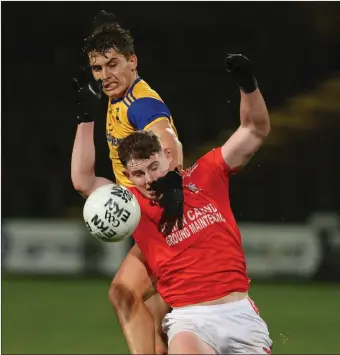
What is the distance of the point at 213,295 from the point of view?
5.58 meters

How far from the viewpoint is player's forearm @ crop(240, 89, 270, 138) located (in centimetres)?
548

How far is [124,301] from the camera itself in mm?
6305

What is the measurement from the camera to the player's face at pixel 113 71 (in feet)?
20.0

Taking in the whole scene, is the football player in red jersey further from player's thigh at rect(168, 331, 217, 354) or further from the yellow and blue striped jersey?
the yellow and blue striped jersey

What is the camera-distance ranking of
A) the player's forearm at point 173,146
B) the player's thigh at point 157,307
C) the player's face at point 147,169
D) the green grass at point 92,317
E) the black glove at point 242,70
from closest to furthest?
the black glove at point 242,70
the player's face at point 147,169
the player's forearm at point 173,146
the player's thigh at point 157,307
the green grass at point 92,317

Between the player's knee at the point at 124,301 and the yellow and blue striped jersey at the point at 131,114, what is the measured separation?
62 cm

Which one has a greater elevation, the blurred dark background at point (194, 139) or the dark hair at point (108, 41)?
the dark hair at point (108, 41)

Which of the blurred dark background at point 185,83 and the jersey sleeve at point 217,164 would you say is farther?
the blurred dark background at point 185,83

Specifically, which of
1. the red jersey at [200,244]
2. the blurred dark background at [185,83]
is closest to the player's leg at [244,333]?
the red jersey at [200,244]

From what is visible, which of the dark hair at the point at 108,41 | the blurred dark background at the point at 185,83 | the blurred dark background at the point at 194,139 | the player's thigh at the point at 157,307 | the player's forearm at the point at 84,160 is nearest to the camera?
the player's forearm at the point at 84,160

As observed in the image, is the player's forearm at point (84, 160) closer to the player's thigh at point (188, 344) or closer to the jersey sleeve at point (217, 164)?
the jersey sleeve at point (217, 164)

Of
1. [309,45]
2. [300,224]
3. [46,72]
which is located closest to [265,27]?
[309,45]

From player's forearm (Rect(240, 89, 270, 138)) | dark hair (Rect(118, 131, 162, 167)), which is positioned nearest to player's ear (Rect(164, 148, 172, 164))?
dark hair (Rect(118, 131, 162, 167))

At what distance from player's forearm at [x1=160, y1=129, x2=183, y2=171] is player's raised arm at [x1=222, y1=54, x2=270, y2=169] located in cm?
30
